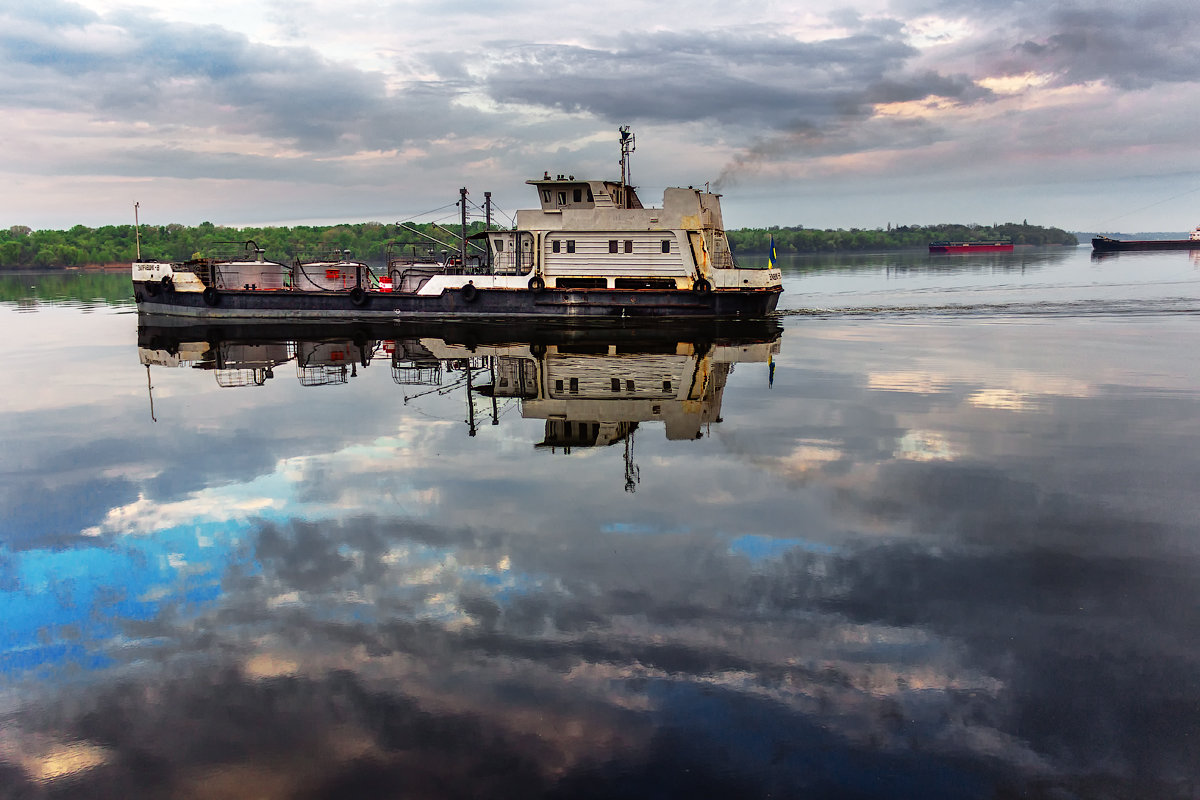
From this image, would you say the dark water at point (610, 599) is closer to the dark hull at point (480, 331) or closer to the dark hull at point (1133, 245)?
the dark hull at point (480, 331)

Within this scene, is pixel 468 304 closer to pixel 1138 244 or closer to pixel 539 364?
pixel 539 364

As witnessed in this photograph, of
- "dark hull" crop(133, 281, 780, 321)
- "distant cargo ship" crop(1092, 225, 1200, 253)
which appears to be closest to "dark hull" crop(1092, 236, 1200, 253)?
A: "distant cargo ship" crop(1092, 225, 1200, 253)

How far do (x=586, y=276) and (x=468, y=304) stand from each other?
20.9 feet

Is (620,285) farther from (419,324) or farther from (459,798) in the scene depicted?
(459,798)

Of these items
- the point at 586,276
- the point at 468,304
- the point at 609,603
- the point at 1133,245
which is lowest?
the point at 609,603

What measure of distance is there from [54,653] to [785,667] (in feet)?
21.9

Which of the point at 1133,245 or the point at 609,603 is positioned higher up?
the point at 1133,245

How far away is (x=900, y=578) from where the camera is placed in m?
8.52

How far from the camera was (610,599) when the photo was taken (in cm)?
810

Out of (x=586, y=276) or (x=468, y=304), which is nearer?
(x=586, y=276)

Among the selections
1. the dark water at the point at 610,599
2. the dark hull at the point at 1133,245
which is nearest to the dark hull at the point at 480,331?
the dark water at the point at 610,599

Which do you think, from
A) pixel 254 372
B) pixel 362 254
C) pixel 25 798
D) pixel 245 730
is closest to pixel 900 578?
pixel 245 730

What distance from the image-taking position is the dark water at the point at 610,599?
18.6ft

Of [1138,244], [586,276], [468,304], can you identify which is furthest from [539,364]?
[1138,244]
